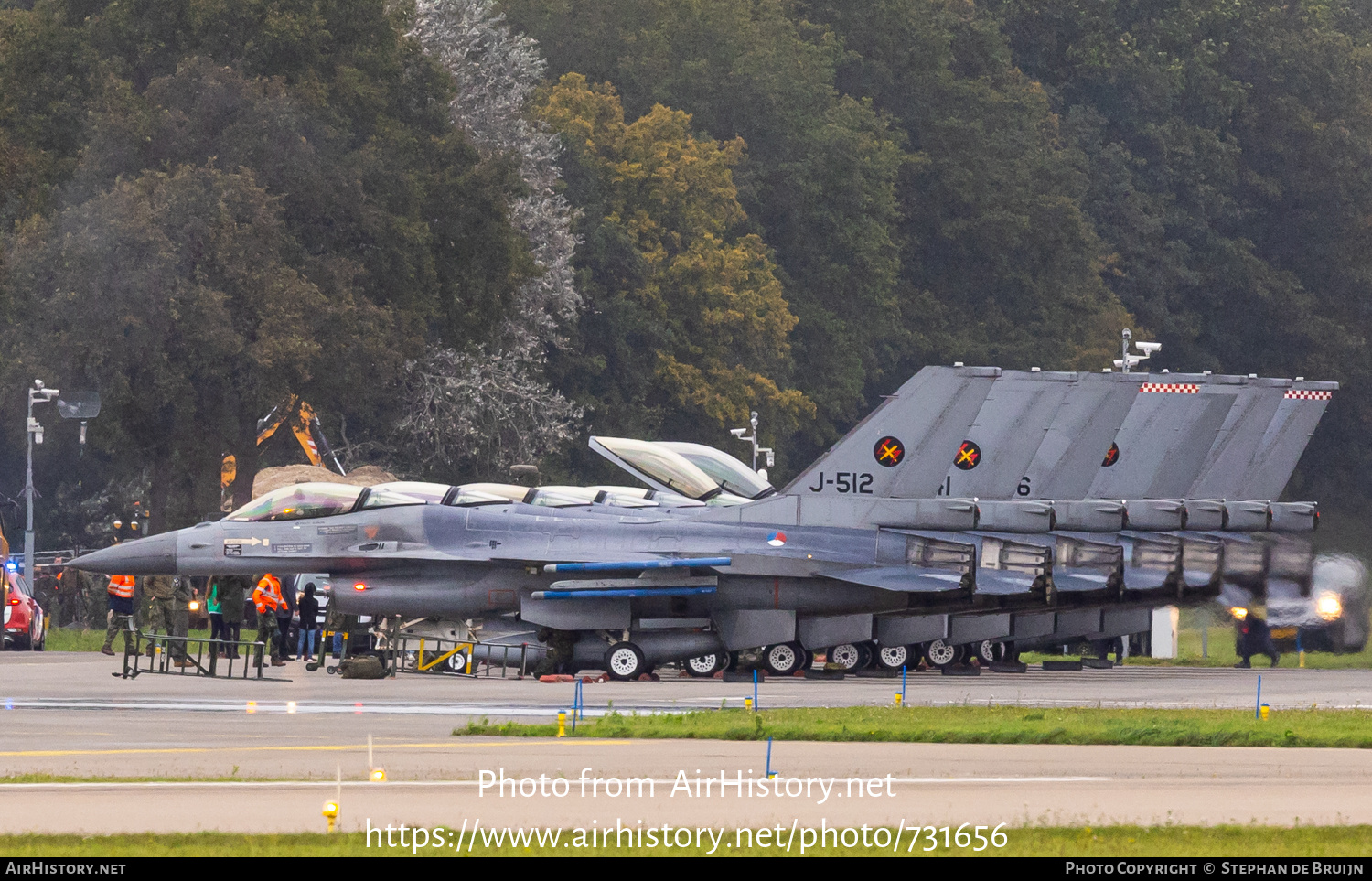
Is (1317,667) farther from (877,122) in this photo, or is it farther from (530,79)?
(877,122)

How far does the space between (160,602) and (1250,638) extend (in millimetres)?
17255

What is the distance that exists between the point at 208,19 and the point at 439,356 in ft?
43.5

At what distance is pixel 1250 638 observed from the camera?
107 ft

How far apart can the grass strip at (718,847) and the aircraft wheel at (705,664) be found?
693 inches

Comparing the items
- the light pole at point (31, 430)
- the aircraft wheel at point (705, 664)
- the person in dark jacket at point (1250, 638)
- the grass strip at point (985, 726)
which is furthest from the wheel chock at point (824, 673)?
the light pole at point (31, 430)

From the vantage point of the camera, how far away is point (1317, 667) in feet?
108

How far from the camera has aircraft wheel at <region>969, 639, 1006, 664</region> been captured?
33.5m

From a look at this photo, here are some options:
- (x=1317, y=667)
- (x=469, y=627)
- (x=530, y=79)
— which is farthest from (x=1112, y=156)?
(x=469, y=627)

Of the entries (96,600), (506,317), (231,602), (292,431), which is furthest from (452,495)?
(506,317)

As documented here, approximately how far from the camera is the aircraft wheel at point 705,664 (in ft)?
97.2

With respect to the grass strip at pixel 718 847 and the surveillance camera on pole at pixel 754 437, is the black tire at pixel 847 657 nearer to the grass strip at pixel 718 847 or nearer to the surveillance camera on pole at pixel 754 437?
the grass strip at pixel 718 847

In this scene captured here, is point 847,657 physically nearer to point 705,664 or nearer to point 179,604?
point 705,664

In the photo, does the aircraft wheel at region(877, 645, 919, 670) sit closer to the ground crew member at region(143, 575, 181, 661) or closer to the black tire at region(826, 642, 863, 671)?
the black tire at region(826, 642, 863, 671)

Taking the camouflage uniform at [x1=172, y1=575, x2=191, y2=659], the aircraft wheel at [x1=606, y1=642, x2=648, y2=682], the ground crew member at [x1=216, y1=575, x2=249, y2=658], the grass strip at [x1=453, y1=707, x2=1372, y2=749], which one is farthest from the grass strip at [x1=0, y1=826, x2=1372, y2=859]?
the camouflage uniform at [x1=172, y1=575, x2=191, y2=659]
